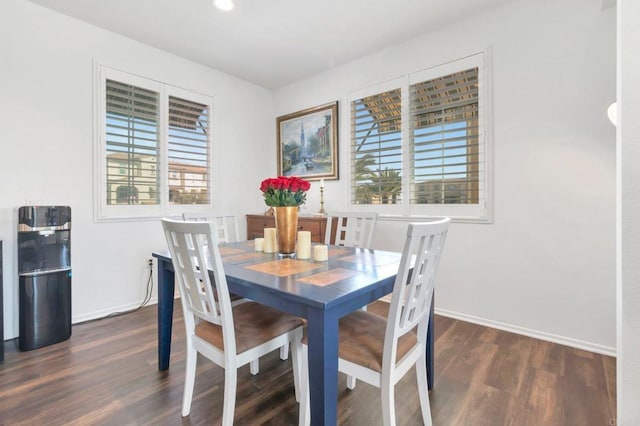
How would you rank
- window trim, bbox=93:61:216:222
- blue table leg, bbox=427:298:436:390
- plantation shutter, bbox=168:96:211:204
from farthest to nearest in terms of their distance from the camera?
plantation shutter, bbox=168:96:211:204 < window trim, bbox=93:61:216:222 < blue table leg, bbox=427:298:436:390

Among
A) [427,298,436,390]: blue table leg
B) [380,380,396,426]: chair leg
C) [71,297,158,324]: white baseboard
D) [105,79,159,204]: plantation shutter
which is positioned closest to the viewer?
[380,380,396,426]: chair leg

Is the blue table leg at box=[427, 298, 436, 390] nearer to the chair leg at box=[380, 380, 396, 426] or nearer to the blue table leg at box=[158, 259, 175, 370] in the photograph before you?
the chair leg at box=[380, 380, 396, 426]

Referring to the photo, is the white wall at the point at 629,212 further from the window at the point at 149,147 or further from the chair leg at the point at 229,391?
the window at the point at 149,147

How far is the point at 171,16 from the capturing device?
2.67 meters

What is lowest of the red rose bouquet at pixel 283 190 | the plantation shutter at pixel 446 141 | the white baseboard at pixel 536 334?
the white baseboard at pixel 536 334

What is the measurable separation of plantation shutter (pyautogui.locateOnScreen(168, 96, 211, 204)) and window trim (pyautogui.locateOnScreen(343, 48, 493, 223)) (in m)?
1.69

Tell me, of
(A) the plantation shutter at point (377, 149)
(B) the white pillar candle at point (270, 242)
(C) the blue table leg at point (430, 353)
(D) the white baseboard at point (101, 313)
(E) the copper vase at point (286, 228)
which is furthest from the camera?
(A) the plantation shutter at point (377, 149)

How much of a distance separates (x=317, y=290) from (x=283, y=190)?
0.79 m

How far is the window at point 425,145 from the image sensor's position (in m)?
2.72

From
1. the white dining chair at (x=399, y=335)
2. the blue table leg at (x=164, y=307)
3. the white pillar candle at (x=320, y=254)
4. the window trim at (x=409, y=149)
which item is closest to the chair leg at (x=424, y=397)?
the white dining chair at (x=399, y=335)

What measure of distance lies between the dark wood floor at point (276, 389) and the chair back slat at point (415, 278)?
0.61m

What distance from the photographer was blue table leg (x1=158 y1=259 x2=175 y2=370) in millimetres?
1889

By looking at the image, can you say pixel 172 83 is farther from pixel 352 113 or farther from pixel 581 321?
pixel 581 321

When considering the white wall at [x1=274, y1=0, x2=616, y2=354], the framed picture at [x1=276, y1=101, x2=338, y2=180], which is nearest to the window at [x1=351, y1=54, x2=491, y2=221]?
the white wall at [x1=274, y1=0, x2=616, y2=354]
